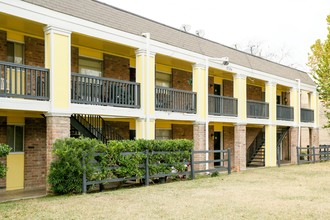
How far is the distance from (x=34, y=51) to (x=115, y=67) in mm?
3801

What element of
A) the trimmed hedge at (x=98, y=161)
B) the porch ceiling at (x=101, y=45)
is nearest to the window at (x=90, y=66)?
the porch ceiling at (x=101, y=45)

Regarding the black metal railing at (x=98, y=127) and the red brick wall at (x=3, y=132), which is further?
the black metal railing at (x=98, y=127)

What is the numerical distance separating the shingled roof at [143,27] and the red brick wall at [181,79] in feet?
7.05

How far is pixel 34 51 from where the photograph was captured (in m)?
14.2

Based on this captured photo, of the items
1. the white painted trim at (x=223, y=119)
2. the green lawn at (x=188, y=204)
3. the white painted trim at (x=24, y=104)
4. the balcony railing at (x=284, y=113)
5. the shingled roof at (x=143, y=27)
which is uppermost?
the shingled roof at (x=143, y=27)

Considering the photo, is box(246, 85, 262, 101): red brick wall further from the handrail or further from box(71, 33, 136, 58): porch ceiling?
box(71, 33, 136, 58): porch ceiling

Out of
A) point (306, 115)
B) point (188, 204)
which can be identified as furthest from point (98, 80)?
point (306, 115)

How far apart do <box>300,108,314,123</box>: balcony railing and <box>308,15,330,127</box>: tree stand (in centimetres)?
145

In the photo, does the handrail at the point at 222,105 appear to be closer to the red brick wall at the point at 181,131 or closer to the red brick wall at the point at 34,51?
the red brick wall at the point at 181,131

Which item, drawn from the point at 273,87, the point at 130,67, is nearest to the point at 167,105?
the point at 130,67

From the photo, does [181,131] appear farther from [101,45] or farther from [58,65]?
[58,65]

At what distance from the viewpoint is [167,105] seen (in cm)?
1661

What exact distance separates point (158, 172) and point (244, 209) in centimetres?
536

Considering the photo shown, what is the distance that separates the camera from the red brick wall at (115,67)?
16.7m
